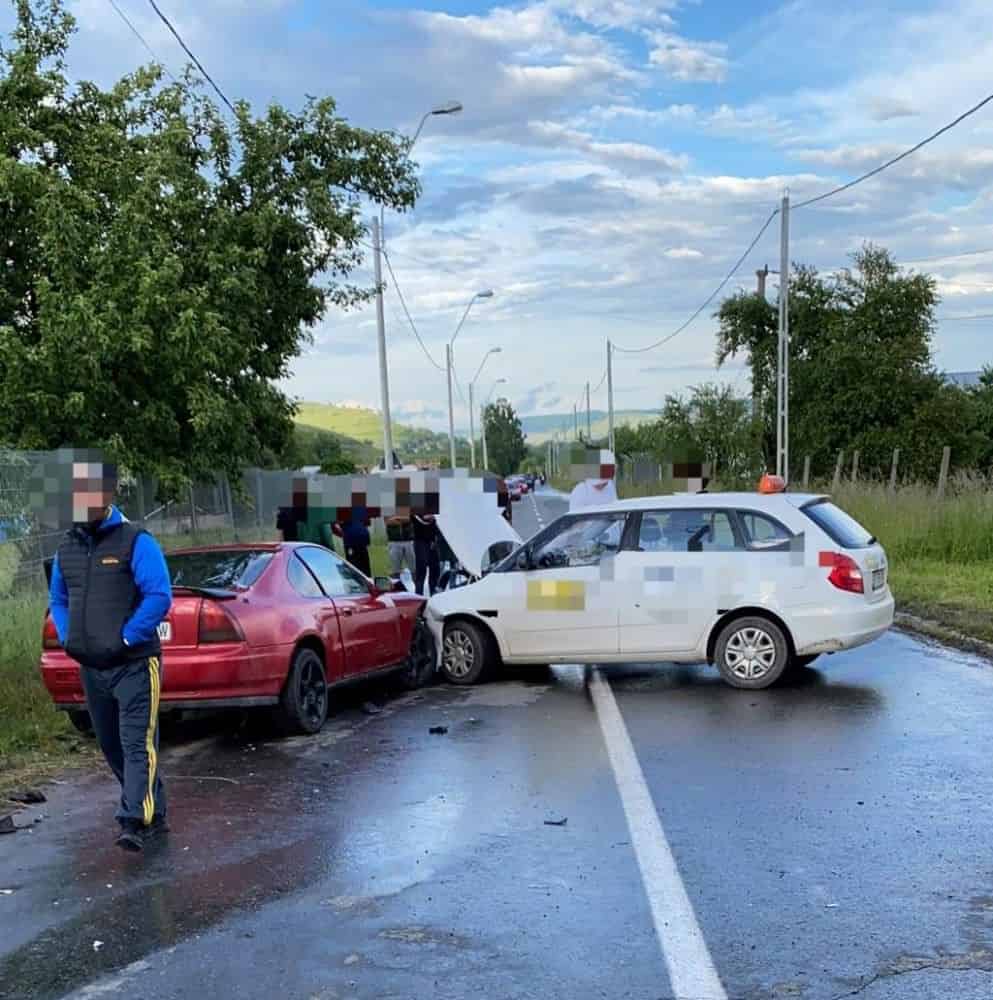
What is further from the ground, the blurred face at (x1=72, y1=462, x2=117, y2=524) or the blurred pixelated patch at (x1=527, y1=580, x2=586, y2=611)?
the blurred face at (x1=72, y1=462, x2=117, y2=524)

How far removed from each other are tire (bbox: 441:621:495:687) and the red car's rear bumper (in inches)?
112

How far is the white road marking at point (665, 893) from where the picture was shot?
3980 millimetres

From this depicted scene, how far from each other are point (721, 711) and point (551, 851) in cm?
346

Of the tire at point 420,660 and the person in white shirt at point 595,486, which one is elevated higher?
the person in white shirt at point 595,486

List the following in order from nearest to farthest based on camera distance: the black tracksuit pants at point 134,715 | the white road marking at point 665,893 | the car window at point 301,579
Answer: the white road marking at point 665,893, the black tracksuit pants at point 134,715, the car window at point 301,579

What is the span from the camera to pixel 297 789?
Answer: 6758 mm

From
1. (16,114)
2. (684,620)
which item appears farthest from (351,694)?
(16,114)

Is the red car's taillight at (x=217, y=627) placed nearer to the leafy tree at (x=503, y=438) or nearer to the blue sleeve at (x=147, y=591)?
the blue sleeve at (x=147, y=591)

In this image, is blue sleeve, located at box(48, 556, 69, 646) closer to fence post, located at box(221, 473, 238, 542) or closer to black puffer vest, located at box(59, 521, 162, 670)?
black puffer vest, located at box(59, 521, 162, 670)

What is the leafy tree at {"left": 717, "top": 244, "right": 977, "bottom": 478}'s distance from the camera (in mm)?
38784

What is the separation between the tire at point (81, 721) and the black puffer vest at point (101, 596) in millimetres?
2597

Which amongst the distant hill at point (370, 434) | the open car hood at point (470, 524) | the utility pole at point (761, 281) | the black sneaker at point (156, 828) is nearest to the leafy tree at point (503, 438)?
the distant hill at point (370, 434)

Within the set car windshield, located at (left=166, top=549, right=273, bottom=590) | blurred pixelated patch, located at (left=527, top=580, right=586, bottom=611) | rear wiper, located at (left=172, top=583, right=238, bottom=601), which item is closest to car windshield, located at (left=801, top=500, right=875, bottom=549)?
blurred pixelated patch, located at (left=527, top=580, right=586, bottom=611)

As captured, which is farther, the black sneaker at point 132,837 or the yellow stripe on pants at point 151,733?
the yellow stripe on pants at point 151,733
